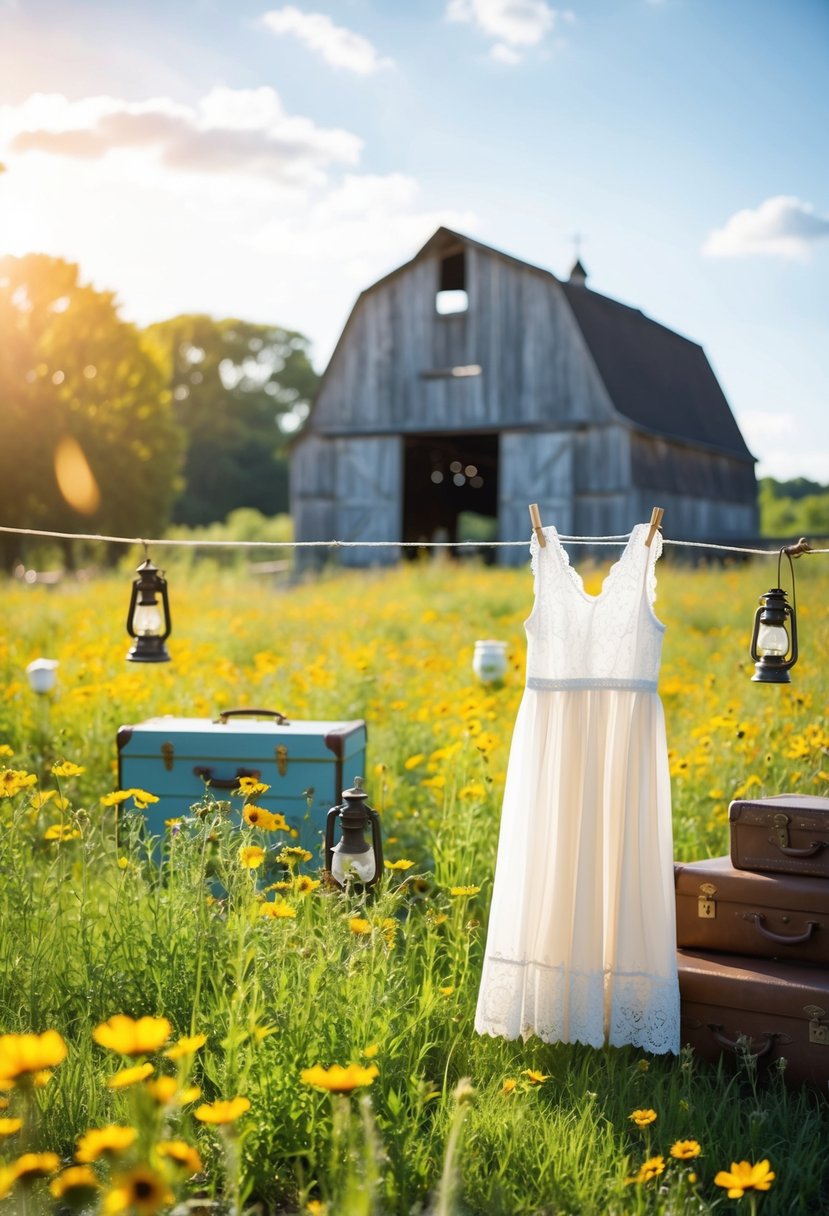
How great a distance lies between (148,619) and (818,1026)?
2774 millimetres

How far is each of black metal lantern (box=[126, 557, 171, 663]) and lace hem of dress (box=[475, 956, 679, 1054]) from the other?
6.12 feet

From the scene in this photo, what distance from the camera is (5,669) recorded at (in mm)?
7801

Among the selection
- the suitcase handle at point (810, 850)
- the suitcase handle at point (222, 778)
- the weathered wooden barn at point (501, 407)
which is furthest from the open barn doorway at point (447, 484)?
the suitcase handle at point (810, 850)

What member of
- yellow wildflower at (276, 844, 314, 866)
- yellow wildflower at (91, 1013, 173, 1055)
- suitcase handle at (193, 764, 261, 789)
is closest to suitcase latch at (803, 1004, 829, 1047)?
yellow wildflower at (276, 844, 314, 866)

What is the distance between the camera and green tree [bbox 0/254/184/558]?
27953 millimetres

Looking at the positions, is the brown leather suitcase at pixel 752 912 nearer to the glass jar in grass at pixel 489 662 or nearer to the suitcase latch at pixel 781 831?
the suitcase latch at pixel 781 831

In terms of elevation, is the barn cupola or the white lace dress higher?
the barn cupola

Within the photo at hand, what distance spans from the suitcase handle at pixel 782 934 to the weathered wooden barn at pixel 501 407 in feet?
47.0

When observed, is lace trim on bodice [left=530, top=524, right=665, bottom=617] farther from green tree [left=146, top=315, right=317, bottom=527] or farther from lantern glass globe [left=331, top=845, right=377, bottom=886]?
green tree [left=146, top=315, right=317, bottom=527]

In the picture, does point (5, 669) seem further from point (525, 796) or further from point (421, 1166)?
point (421, 1166)

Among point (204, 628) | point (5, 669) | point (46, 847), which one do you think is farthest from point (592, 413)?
point (46, 847)

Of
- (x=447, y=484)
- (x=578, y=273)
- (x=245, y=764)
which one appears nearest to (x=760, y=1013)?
(x=245, y=764)

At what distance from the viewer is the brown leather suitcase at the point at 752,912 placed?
3461mm

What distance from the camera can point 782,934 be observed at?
351 cm
